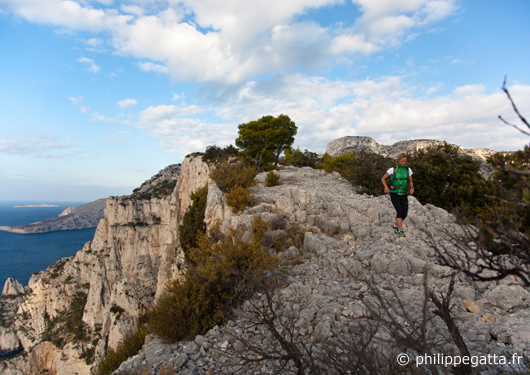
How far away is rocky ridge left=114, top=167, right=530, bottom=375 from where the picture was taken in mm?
2846

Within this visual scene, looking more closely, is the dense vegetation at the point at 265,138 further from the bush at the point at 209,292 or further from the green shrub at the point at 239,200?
the bush at the point at 209,292

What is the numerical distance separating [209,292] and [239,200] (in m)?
4.06

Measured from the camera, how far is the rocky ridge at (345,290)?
2846 mm

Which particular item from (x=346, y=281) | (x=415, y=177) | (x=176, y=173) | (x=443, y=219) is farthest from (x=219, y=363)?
(x=176, y=173)

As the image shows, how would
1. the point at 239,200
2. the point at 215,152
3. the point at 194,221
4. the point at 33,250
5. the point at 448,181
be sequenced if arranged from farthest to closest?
the point at 33,250 < the point at 215,152 < the point at 194,221 < the point at 448,181 < the point at 239,200

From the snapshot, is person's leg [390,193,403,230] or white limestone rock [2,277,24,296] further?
white limestone rock [2,277,24,296]

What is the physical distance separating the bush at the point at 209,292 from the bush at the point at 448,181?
9234mm

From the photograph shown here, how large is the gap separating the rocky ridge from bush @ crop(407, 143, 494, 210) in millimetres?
3622

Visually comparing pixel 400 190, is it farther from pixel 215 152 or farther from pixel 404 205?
pixel 215 152

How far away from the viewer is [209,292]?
4.20m

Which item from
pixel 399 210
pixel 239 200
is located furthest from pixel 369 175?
pixel 239 200

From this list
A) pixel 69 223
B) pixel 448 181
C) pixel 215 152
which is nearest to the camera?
pixel 448 181

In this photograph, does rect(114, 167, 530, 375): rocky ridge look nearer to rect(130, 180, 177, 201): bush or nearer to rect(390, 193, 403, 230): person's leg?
rect(390, 193, 403, 230): person's leg

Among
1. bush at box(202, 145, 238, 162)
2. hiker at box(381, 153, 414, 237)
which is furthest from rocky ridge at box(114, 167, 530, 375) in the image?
bush at box(202, 145, 238, 162)
